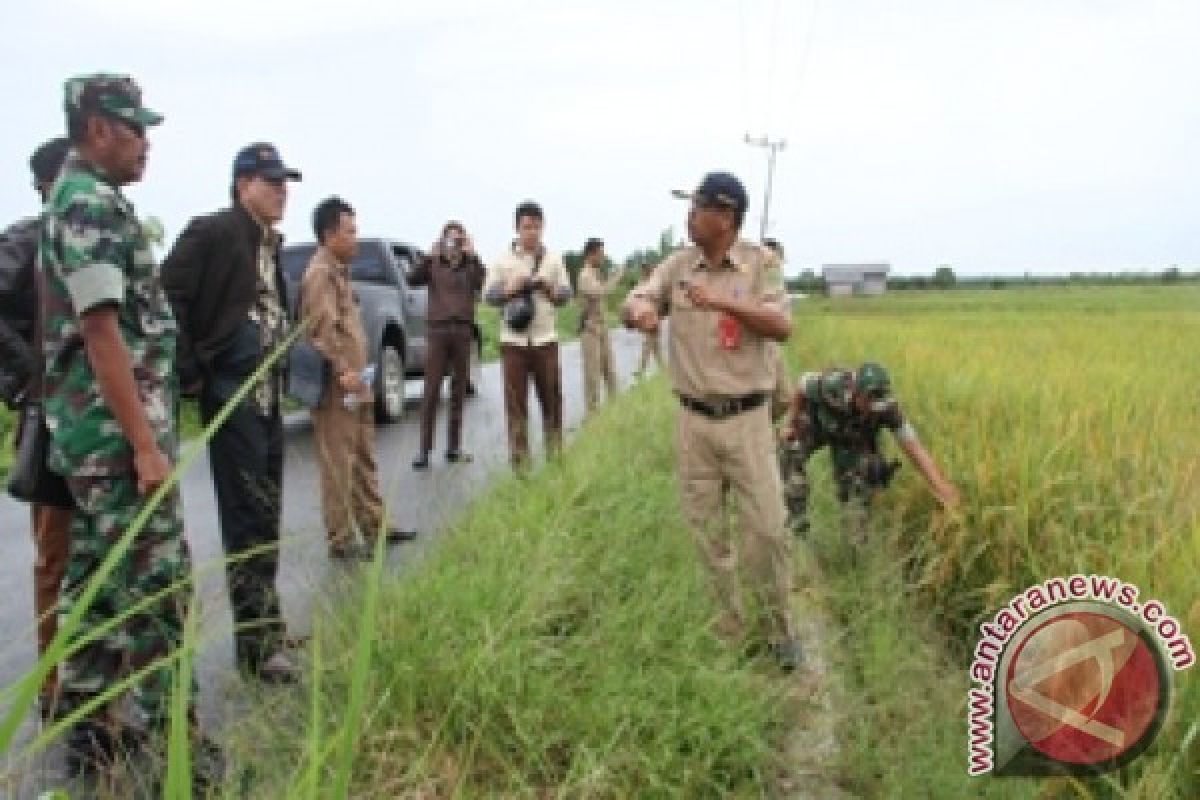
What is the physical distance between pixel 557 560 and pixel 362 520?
2.08 metres

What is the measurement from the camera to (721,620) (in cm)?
327

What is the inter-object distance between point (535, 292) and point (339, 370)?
183 centimetres

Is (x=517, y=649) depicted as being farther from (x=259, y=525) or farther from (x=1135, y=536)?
(x=1135, y=536)

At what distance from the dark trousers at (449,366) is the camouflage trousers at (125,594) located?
422 cm

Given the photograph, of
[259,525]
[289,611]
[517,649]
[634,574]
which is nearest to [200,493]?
[289,611]

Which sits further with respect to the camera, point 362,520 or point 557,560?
point 362,520

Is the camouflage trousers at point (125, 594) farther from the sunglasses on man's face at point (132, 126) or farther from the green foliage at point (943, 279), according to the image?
Answer: the green foliage at point (943, 279)

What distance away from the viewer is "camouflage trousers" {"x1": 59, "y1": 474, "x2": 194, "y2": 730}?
2447mm

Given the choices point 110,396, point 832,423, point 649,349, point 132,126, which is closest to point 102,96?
point 132,126

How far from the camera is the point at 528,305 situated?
6008 mm

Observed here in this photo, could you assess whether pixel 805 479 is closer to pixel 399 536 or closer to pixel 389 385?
pixel 399 536

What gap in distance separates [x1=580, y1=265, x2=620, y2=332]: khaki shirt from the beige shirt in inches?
106

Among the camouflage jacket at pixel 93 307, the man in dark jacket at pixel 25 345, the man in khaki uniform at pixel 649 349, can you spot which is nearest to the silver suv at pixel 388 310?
the man in khaki uniform at pixel 649 349

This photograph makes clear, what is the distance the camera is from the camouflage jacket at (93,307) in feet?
7.56
